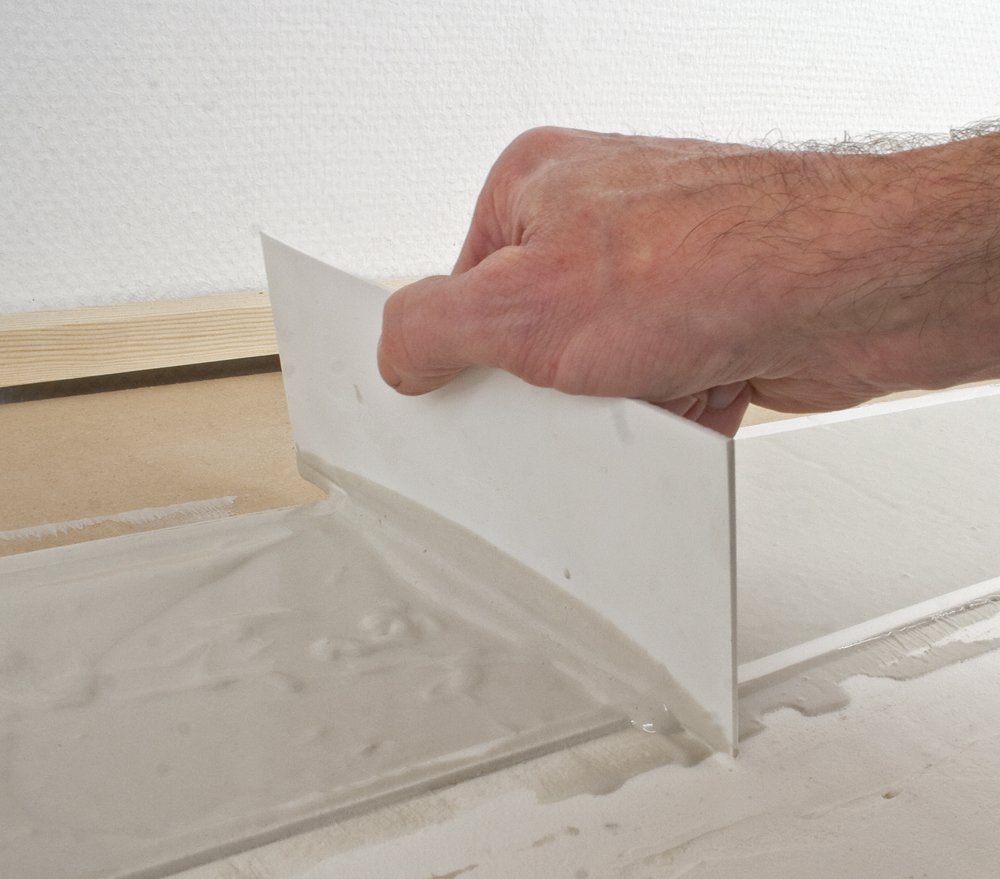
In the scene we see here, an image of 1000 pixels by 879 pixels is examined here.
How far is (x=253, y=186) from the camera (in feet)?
4.40

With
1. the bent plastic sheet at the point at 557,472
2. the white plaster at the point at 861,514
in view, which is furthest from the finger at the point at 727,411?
the bent plastic sheet at the point at 557,472

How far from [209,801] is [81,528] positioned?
56 centimetres

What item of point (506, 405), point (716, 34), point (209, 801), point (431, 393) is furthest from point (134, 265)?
point (716, 34)

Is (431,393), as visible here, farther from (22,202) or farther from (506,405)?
(22,202)

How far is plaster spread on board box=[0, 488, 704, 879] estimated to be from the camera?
1.60 feet

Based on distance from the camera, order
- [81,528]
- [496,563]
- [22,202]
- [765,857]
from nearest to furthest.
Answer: [765,857]
[496,563]
[81,528]
[22,202]

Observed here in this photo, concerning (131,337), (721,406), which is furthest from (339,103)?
(721,406)

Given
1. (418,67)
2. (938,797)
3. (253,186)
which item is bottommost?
(938,797)

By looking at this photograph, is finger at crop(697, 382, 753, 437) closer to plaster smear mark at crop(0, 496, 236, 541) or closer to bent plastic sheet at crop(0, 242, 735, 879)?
bent plastic sheet at crop(0, 242, 735, 879)

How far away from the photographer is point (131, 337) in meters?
1.23

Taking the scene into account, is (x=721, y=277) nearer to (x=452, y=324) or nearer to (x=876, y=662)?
(x=452, y=324)

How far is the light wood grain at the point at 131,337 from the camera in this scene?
1171 millimetres

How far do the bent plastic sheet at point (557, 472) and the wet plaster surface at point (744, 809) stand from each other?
0.05 meters

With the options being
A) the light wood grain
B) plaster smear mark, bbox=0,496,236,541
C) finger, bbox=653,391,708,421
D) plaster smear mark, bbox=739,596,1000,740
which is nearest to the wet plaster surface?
plaster smear mark, bbox=739,596,1000,740
